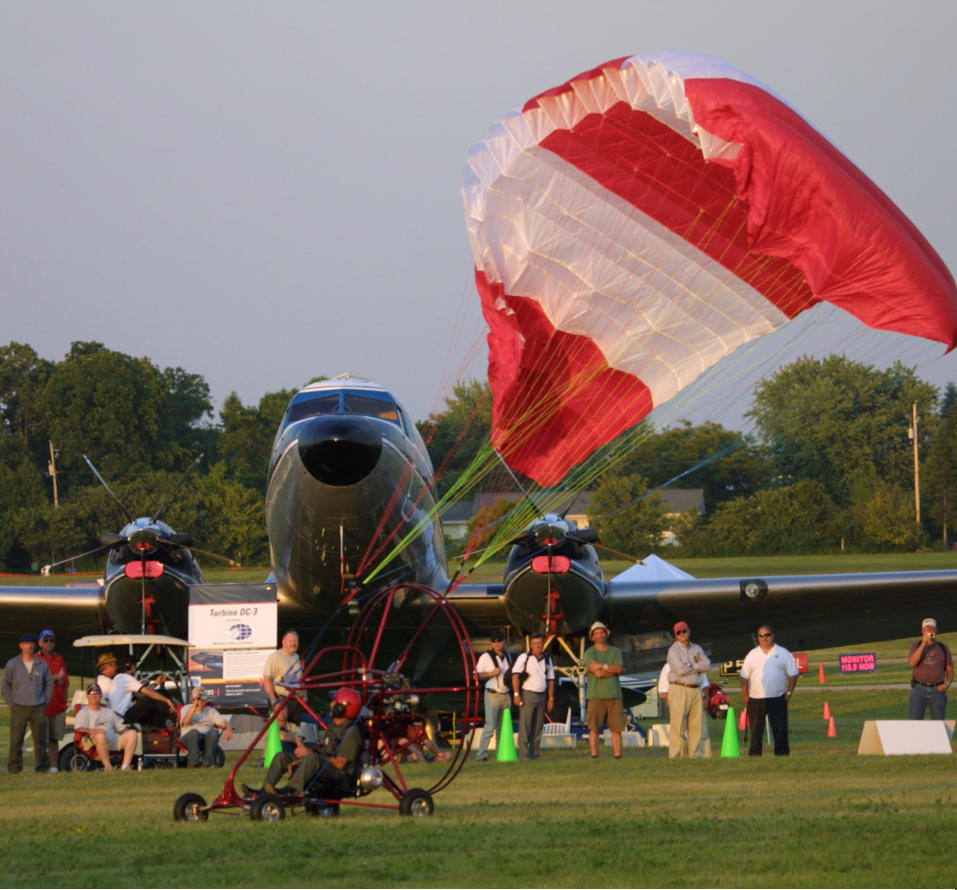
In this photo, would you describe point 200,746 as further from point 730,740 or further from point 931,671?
point 931,671

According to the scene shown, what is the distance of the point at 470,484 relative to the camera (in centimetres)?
1515

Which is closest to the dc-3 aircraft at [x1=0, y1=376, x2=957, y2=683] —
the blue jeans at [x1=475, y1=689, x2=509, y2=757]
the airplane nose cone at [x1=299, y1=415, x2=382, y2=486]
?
the airplane nose cone at [x1=299, y1=415, x2=382, y2=486]

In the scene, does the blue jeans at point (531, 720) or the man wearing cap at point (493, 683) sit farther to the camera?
the man wearing cap at point (493, 683)

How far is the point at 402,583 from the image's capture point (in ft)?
47.0

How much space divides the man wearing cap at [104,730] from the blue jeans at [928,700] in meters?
8.57

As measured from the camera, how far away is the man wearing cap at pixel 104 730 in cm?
1508

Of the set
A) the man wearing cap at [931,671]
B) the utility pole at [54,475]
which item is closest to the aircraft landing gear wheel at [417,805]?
the man wearing cap at [931,671]

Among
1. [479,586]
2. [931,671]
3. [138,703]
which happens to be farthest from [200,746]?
[931,671]

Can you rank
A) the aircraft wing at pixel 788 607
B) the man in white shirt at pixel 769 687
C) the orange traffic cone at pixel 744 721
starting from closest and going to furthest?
the man in white shirt at pixel 769 687 < the orange traffic cone at pixel 744 721 < the aircraft wing at pixel 788 607

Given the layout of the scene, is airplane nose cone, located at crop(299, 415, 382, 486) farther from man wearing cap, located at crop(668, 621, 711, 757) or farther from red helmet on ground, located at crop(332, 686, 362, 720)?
red helmet on ground, located at crop(332, 686, 362, 720)

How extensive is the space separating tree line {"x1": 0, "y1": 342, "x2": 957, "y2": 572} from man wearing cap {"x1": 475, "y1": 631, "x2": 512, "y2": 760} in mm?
18413

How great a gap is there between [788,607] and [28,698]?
1097cm

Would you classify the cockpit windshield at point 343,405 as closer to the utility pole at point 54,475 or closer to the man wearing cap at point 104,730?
the man wearing cap at point 104,730

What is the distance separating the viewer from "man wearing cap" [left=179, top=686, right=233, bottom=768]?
15.4 metres
